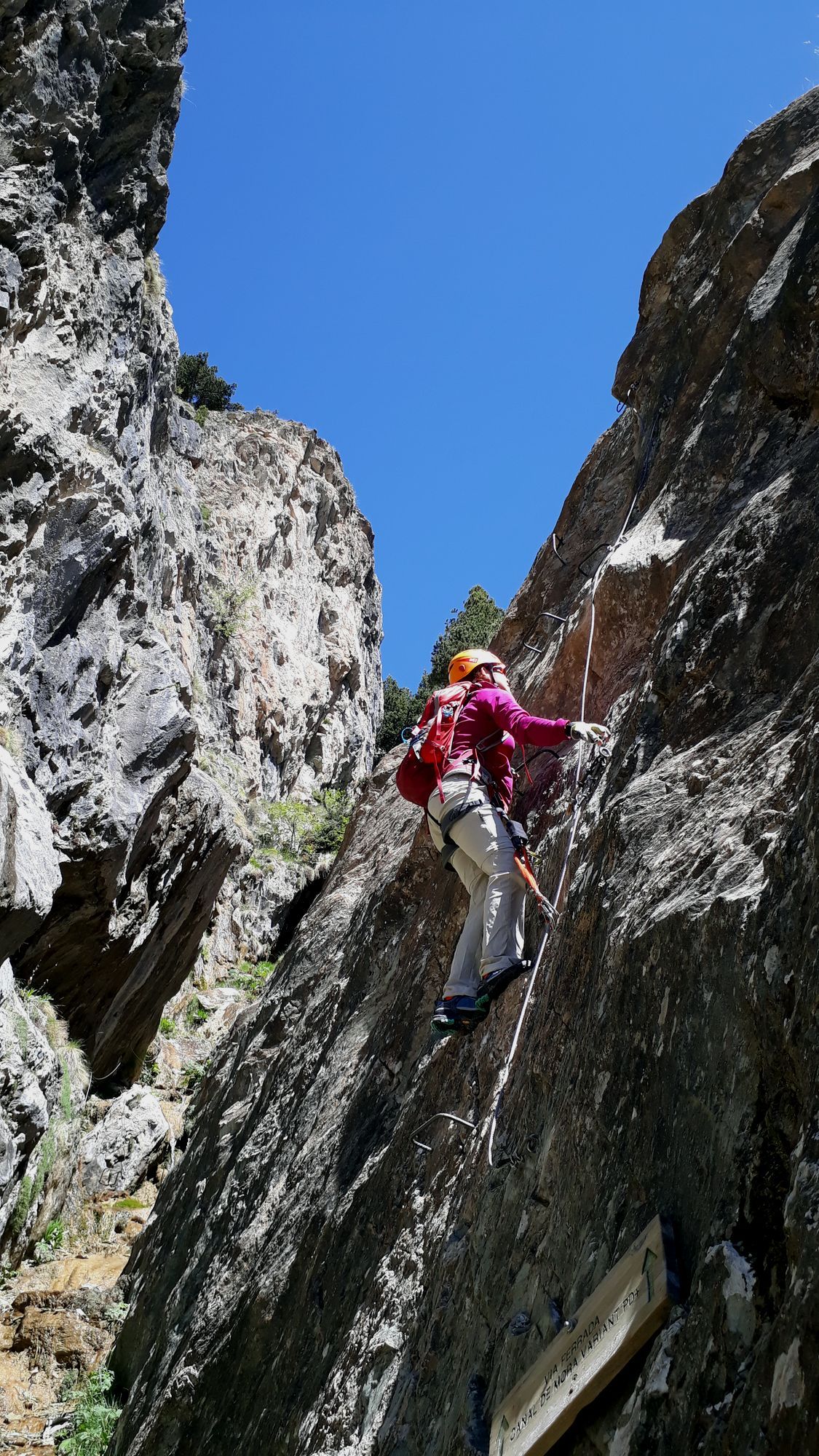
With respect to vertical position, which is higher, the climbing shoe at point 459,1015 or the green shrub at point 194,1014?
the green shrub at point 194,1014

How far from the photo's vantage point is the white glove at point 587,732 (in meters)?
6.26

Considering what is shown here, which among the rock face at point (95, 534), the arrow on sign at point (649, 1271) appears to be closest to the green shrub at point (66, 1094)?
the rock face at point (95, 534)

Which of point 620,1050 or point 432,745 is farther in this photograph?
point 432,745

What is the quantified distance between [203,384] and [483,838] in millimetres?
41987

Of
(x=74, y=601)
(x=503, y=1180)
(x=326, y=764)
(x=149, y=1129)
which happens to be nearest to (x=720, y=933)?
(x=503, y=1180)

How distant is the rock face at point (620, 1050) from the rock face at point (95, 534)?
14.8ft

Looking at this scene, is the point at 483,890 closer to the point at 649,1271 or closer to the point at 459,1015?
the point at 459,1015

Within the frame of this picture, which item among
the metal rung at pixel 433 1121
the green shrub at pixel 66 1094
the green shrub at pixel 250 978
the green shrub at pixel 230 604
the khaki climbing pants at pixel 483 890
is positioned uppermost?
the green shrub at pixel 230 604

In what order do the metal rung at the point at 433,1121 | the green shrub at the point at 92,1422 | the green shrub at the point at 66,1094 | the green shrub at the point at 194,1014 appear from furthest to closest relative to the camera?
1. the green shrub at the point at 194,1014
2. the green shrub at the point at 66,1094
3. the green shrub at the point at 92,1422
4. the metal rung at the point at 433,1121

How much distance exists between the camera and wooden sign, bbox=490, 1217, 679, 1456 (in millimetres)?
3314

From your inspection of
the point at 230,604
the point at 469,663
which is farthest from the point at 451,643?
the point at 469,663

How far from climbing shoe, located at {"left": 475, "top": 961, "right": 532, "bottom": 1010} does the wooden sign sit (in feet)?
7.63

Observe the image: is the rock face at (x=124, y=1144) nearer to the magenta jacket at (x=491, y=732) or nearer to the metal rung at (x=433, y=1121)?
the metal rung at (x=433, y=1121)

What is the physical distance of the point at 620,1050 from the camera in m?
4.37
